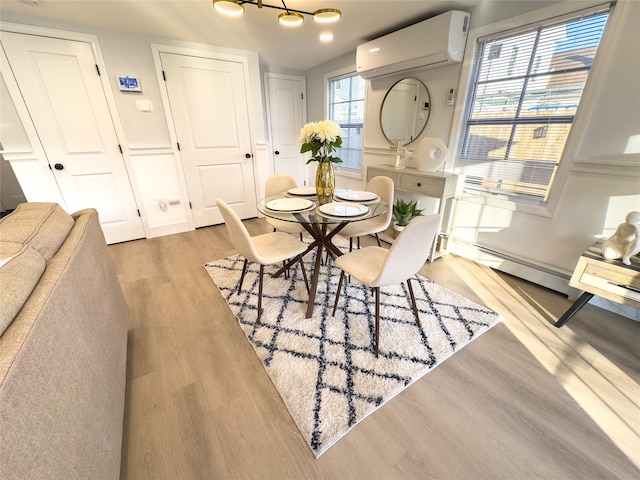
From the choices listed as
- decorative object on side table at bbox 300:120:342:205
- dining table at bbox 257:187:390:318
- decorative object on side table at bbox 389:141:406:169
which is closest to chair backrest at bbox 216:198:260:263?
dining table at bbox 257:187:390:318

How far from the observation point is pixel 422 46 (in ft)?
7.44

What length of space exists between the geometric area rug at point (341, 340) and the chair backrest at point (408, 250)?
461 millimetres

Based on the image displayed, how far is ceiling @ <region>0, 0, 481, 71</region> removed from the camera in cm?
206

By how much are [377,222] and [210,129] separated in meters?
2.43

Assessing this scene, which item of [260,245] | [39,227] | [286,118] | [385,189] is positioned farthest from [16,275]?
[286,118]

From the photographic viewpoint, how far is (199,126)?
3191 mm

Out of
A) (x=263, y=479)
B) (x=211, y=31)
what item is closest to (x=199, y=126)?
(x=211, y=31)

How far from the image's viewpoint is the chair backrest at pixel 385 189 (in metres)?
2.29

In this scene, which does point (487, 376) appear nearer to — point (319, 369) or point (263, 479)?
point (319, 369)

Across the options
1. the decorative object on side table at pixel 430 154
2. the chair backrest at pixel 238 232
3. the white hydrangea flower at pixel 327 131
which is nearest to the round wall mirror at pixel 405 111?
the decorative object on side table at pixel 430 154

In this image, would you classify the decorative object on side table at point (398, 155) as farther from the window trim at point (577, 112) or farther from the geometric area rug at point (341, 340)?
the geometric area rug at point (341, 340)

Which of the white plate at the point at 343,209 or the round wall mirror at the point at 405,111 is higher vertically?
the round wall mirror at the point at 405,111

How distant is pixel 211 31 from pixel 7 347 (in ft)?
10.1

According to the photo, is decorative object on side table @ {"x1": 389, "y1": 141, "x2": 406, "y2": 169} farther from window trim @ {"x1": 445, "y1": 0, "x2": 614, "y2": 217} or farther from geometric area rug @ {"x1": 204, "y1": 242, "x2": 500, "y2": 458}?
geometric area rug @ {"x1": 204, "y1": 242, "x2": 500, "y2": 458}
